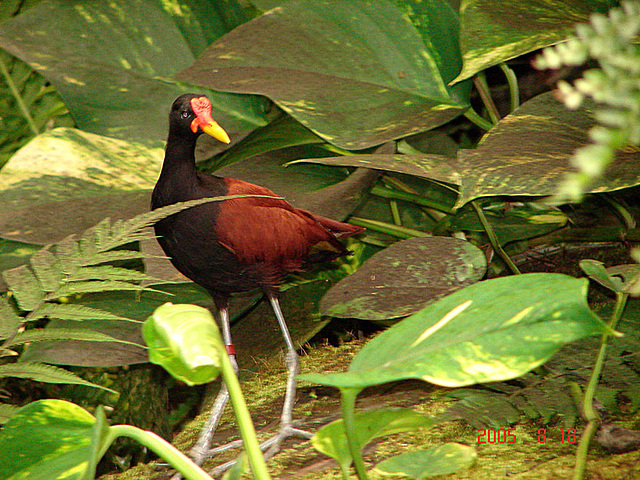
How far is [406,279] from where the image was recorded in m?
1.12

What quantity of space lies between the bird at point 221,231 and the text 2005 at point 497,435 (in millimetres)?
377

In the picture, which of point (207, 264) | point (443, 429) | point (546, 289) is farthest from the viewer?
point (207, 264)

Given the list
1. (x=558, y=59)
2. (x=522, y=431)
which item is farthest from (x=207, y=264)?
(x=558, y=59)

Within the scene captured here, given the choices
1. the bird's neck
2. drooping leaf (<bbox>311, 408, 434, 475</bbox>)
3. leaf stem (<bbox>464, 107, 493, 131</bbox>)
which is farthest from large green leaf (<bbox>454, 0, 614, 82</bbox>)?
drooping leaf (<bbox>311, 408, 434, 475</bbox>)

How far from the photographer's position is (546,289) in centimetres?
55

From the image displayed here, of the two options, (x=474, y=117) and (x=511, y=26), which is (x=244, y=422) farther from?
(x=474, y=117)

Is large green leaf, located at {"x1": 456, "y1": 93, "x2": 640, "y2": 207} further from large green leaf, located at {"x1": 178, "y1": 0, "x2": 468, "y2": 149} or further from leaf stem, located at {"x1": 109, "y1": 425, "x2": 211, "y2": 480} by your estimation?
leaf stem, located at {"x1": 109, "y1": 425, "x2": 211, "y2": 480}

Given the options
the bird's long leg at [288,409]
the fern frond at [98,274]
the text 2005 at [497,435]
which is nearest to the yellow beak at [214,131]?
the bird's long leg at [288,409]

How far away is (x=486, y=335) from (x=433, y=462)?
0.65 ft

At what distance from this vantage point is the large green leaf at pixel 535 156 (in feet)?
3.01

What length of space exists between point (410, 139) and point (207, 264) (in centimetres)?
92

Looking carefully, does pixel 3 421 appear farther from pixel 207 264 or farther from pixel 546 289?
pixel 546 289

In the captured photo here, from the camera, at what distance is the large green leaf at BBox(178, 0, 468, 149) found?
138cm
